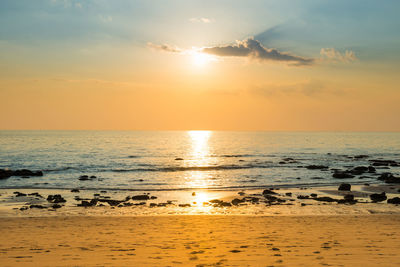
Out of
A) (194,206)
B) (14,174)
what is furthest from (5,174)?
(194,206)

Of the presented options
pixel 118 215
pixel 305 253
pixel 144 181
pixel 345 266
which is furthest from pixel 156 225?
pixel 144 181

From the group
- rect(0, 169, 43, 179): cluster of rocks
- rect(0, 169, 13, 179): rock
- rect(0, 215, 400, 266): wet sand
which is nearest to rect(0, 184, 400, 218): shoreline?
rect(0, 215, 400, 266): wet sand

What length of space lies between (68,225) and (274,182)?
2765cm

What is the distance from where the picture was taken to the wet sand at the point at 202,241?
990 cm

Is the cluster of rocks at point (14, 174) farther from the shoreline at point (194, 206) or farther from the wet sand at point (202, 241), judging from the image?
the wet sand at point (202, 241)

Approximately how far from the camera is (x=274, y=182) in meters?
38.8

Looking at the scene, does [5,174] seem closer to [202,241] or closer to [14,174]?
[14,174]

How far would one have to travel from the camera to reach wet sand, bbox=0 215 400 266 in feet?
32.5

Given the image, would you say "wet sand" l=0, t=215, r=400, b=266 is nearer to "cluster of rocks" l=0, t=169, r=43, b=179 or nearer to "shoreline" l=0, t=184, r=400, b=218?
"shoreline" l=0, t=184, r=400, b=218

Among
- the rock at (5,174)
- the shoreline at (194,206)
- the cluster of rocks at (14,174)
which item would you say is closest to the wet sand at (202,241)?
the shoreline at (194,206)

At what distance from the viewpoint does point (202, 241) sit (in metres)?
12.4

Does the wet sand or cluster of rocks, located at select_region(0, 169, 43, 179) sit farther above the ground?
cluster of rocks, located at select_region(0, 169, 43, 179)

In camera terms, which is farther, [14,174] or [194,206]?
[14,174]

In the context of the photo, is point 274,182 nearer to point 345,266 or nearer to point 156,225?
point 156,225
